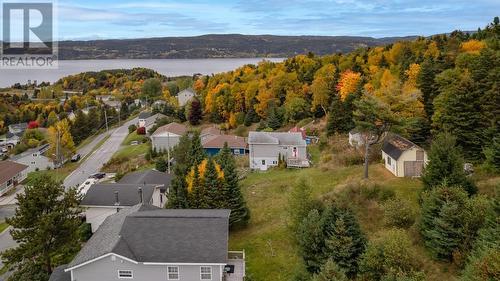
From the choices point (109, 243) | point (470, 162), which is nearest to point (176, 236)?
point (109, 243)

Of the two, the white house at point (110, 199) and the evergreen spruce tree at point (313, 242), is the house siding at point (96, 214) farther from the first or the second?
the evergreen spruce tree at point (313, 242)

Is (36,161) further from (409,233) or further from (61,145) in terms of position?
(409,233)

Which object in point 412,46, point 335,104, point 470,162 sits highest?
point 412,46

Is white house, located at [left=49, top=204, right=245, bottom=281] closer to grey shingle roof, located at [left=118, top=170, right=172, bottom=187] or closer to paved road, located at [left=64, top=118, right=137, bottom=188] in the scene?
grey shingle roof, located at [left=118, top=170, right=172, bottom=187]

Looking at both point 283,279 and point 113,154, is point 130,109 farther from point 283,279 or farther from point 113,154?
point 283,279

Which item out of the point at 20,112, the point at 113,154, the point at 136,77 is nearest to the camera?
the point at 113,154

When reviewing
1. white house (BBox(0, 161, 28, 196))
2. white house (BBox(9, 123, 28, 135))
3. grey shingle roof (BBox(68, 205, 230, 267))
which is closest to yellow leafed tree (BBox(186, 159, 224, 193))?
grey shingle roof (BBox(68, 205, 230, 267))
